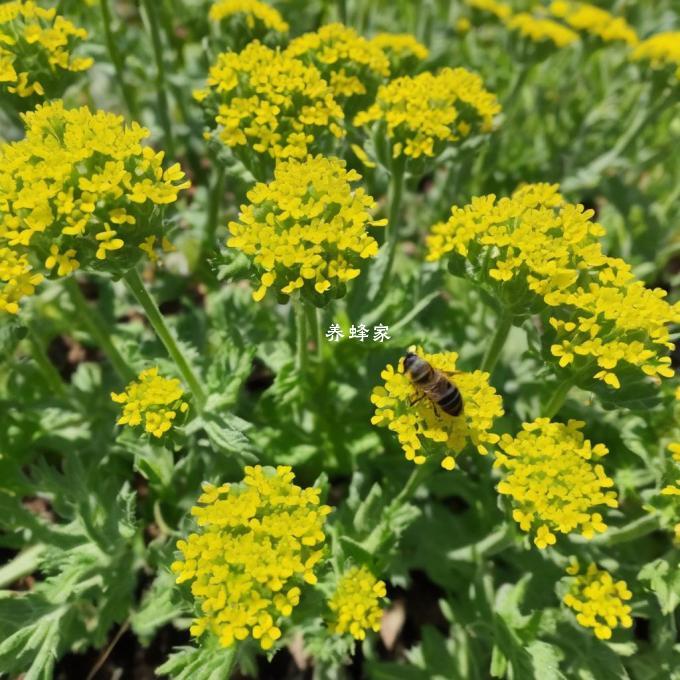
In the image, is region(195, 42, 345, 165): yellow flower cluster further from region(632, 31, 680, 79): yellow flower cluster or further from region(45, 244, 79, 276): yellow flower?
region(632, 31, 680, 79): yellow flower cluster

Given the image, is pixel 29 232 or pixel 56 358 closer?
pixel 29 232

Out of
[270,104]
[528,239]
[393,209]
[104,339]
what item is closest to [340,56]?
[270,104]

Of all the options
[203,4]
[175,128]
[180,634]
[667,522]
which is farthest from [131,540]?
[203,4]

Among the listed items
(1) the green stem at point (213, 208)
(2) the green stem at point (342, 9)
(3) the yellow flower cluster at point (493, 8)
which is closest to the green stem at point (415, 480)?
(1) the green stem at point (213, 208)

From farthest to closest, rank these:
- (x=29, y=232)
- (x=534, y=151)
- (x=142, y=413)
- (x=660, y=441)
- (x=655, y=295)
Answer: (x=534, y=151) < (x=660, y=441) < (x=142, y=413) < (x=655, y=295) < (x=29, y=232)

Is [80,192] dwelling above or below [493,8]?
below

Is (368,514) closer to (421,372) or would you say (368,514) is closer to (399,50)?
(421,372)

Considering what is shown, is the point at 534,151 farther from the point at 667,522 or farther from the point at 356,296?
the point at 667,522
